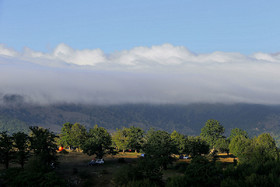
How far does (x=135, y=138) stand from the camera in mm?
168875

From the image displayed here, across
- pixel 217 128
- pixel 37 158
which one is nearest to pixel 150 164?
pixel 37 158

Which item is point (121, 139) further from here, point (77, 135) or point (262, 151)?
point (262, 151)

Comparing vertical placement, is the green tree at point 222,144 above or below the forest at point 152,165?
below

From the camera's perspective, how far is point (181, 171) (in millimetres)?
108500

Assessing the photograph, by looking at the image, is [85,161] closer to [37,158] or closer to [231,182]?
Result: [37,158]

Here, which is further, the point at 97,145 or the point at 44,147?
the point at 97,145

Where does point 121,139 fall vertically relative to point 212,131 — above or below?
below

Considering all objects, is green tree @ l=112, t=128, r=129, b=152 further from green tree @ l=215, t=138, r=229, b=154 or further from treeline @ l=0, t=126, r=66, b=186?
treeline @ l=0, t=126, r=66, b=186

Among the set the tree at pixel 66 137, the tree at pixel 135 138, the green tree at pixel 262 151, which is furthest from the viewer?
the tree at pixel 66 137

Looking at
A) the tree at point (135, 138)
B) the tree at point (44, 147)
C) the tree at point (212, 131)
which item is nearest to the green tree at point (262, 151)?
the tree at point (212, 131)

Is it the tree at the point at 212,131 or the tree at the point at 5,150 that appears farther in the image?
the tree at the point at 212,131

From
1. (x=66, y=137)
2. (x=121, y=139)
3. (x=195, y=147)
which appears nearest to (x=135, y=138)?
(x=121, y=139)

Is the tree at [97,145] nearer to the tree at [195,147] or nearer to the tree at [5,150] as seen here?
the tree at [5,150]

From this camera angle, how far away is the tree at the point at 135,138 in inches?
6496
